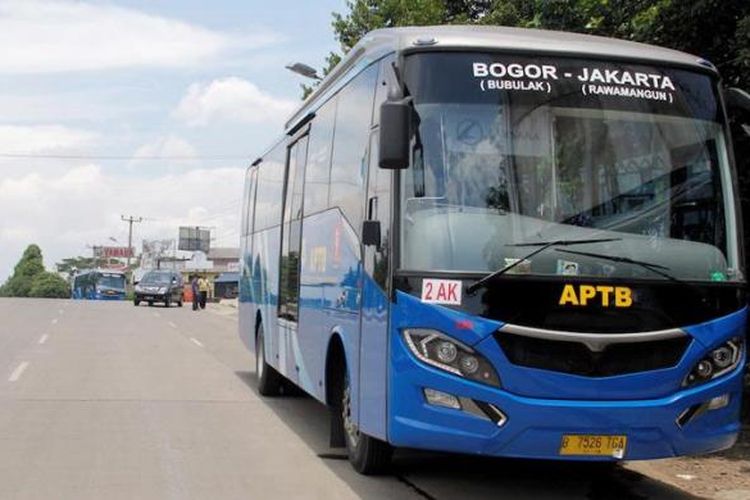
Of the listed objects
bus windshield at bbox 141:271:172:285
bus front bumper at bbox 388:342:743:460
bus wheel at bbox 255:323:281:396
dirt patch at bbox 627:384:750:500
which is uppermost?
bus windshield at bbox 141:271:172:285

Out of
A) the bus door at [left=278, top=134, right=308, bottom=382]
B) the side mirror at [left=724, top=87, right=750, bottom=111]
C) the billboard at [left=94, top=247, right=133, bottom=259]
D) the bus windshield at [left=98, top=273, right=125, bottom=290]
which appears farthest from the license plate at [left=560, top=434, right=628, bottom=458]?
the billboard at [left=94, top=247, right=133, bottom=259]

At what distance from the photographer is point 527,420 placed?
5605mm

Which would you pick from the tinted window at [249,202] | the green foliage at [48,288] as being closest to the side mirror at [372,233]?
the tinted window at [249,202]

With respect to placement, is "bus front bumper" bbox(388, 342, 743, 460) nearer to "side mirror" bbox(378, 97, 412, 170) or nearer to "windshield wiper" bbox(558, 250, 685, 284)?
"windshield wiper" bbox(558, 250, 685, 284)

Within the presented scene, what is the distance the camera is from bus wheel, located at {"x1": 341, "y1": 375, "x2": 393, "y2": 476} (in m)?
7.19

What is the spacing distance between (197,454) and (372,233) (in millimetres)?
3147

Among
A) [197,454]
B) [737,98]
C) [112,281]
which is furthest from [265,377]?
[112,281]

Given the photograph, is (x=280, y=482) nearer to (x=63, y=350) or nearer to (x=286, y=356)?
(x=286, y=356)

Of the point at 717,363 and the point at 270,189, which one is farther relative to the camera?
the point at 270,189

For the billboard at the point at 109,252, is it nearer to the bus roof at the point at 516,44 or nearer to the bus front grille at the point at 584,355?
the bus roof at the point at 516,44

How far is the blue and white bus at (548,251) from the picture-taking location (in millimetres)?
5664

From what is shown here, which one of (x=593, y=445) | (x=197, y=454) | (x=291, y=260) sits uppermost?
(x=291, y=260)

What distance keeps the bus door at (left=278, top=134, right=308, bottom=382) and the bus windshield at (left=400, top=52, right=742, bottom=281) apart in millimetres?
3746

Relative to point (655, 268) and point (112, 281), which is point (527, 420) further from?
point (112, 281)
